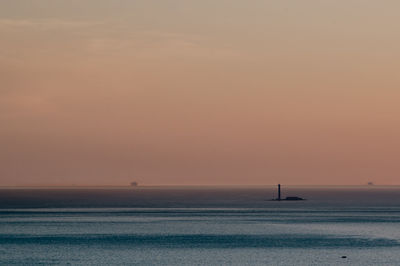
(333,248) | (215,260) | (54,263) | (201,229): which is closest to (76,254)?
(54,263)

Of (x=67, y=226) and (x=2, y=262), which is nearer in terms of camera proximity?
(x=2, y=262)

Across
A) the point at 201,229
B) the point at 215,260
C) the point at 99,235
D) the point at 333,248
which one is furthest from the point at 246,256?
the point at 201,229

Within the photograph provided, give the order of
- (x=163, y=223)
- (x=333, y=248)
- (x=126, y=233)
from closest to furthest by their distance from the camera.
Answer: (x=333, y=248) < (x=126, y=233) < (x=163, y=223)

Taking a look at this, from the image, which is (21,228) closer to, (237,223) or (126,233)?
(126,233)

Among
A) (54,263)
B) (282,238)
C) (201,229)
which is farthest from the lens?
(201,229)

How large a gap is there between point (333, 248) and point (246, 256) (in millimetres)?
15009

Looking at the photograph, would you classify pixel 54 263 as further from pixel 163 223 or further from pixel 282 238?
pixel 163 223

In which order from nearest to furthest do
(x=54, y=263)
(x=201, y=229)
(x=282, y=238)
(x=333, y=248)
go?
1. (x=54, y=263)
2. (x=333, y=248)
3. (x=282, y=238)
4. (x=201, y=229)

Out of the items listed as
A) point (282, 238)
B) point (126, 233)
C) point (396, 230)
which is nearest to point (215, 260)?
point (282, 238)

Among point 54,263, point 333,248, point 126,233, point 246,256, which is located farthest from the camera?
point 126,233

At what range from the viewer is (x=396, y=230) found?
137375 mm

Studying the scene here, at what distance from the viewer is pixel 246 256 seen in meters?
92.7

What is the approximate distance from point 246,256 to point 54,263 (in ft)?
66.2

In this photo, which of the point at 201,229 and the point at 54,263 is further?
the point at 201,229
